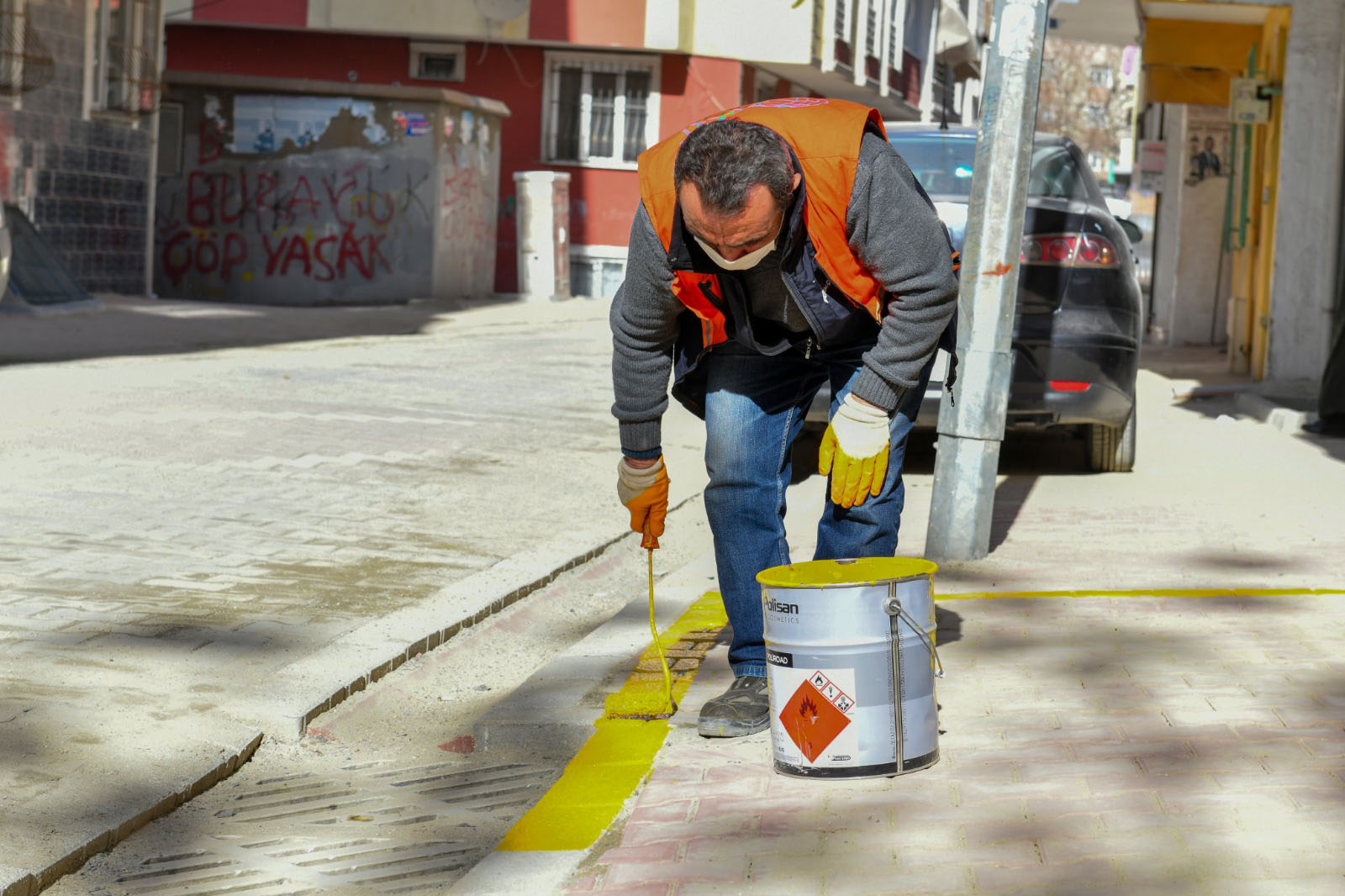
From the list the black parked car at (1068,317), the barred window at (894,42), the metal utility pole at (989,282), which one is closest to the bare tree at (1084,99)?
the barred window at (894,42)

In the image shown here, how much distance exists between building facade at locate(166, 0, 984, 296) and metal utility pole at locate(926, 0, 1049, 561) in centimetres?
1999

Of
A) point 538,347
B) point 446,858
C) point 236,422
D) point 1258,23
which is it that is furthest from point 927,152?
point 1258,23

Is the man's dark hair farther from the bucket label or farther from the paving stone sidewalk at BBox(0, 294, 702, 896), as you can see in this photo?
the paving stone sidewalk at BBox(0, 294, 702, 896)

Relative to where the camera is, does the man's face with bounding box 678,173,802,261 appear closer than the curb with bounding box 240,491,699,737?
Yes

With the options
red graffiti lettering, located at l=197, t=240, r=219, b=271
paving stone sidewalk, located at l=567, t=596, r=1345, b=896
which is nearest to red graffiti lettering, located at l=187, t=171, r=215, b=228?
red graffiti lettering, located at l=197, t=240, r=219, b=271

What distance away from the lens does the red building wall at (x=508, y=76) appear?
26.6m

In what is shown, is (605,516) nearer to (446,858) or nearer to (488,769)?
(488,769)

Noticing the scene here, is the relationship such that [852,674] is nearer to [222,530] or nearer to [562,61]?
[222,530]

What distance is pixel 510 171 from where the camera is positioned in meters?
26.9

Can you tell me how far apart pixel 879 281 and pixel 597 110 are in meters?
24.1

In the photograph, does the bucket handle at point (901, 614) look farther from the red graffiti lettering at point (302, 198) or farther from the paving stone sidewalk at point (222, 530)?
the red graffiti lettering at point (302, 198)

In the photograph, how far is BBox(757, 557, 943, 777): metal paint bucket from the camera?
11.0ft

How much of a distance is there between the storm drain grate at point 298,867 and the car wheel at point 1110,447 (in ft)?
17.7

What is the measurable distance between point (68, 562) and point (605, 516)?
2373mm
